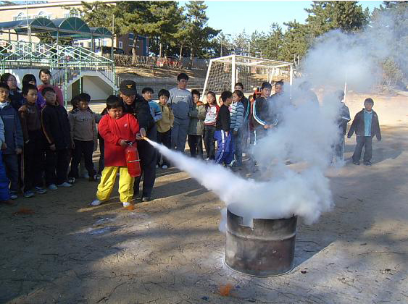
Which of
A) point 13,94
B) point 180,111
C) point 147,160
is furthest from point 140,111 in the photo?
point 180,111

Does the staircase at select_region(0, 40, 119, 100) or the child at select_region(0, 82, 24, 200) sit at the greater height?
the staircase at select_region(0, 40, 119, 100)

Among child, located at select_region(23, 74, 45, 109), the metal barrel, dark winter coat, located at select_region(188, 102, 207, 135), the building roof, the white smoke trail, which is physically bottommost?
the metal barrel

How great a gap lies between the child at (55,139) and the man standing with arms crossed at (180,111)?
273 centimetres

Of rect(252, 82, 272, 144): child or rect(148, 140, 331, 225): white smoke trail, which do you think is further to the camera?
rect(252, 82, 272, 144): child

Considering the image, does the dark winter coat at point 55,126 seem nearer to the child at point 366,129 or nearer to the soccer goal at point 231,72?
the child at point 366,129

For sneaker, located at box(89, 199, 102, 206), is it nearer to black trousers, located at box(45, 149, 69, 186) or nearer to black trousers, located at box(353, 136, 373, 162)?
black trousers, located at box(45, 149, 69, 186)

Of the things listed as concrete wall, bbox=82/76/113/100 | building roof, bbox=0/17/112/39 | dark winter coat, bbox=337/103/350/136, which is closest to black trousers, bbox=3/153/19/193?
dark winter coat, bbox=337/103/350/136

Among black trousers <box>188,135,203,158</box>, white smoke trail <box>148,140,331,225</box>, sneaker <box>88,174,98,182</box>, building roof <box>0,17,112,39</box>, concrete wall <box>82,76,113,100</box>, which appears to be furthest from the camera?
concrete wall <box>82,76,113,100</box>

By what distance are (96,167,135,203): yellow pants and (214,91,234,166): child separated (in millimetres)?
3008

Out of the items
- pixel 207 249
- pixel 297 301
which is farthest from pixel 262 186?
pixel 297 301

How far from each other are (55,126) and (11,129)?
776 mm

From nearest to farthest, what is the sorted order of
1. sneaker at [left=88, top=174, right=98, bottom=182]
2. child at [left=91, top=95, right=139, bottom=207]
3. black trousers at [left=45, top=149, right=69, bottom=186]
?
child at [left=91, top=95, right=139, bottom=207]
black trousers at [left=45, top=149, right=69, bottom=186]
sneaker at [left=88, top=174, right=98, bottom=182]

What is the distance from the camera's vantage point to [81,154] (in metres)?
7.58

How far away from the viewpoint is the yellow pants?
5.96m
